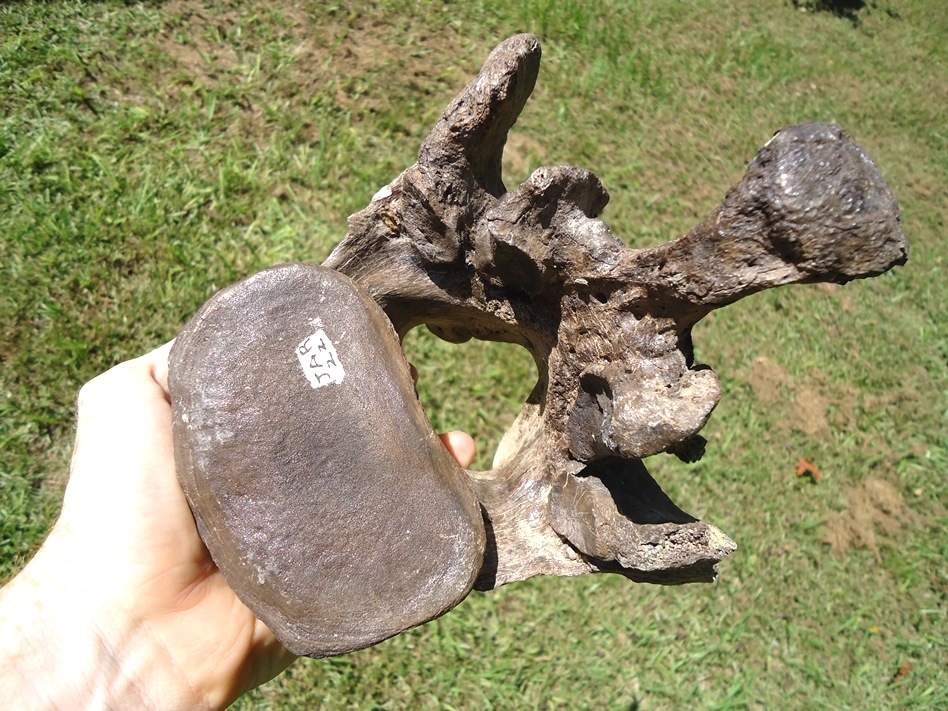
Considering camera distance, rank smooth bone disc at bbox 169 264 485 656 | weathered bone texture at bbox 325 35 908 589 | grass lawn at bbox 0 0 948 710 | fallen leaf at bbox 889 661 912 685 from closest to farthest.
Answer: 1. weathered bone texture at bbox 325 35 908 589
2. smooth bone disc at bbox 169 264 485 656
3. grass lawn at bbox 0 0 948 710
4. fallen leaf at bbox 889 661 912 685

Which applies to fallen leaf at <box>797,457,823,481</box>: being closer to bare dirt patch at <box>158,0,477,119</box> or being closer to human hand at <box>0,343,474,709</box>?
bare dirt patch at <box>158,0,477,119</box>

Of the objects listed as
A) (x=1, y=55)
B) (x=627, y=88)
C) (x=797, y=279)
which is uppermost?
(x=1, y=55)

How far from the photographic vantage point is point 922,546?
13.5 feet

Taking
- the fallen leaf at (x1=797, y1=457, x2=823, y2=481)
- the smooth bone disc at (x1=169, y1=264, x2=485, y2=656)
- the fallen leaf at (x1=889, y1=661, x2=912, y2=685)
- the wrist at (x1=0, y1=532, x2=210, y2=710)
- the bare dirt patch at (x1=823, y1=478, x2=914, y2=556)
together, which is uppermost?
the smooth bone disc at (x1=169, y1=264, x2=485, y2=656)

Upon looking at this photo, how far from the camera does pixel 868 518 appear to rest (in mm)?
4125

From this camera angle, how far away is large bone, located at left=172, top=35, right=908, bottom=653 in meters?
1.36

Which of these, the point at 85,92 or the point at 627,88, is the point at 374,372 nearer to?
the point at 85,92

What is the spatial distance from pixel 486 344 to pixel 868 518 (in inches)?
99.9

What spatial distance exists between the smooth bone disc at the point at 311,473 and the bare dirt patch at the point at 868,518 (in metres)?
3.15

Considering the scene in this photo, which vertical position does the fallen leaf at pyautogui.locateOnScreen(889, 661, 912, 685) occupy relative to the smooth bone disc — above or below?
below

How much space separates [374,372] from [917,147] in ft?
19.7


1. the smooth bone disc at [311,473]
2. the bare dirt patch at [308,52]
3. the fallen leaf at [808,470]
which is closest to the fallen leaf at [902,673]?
the fallen leaf at [808,470]

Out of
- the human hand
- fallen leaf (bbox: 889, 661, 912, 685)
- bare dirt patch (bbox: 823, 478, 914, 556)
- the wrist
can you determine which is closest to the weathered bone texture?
the human hand

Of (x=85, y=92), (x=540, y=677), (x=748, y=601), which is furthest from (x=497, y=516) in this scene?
(x=85, y=92)
